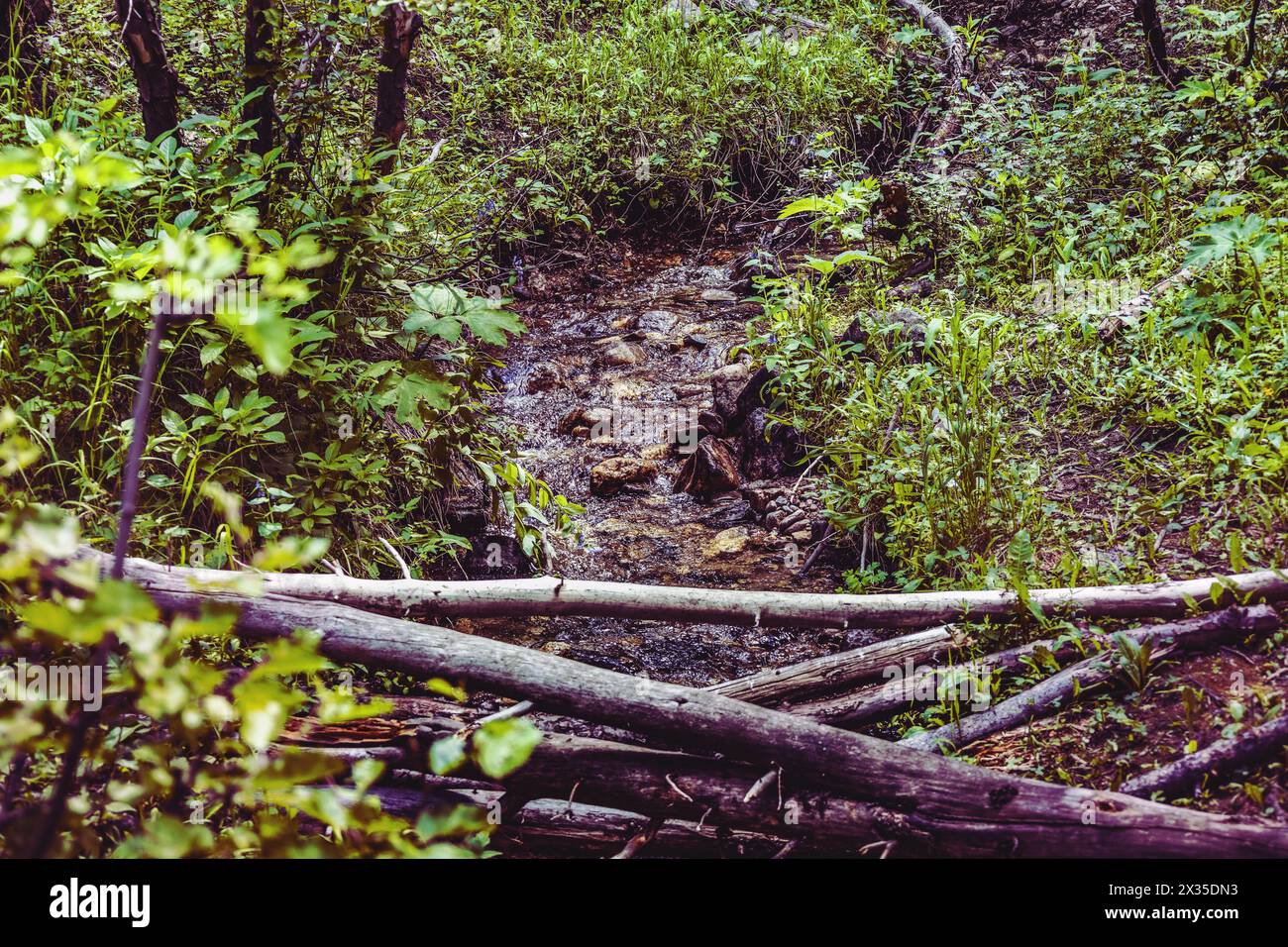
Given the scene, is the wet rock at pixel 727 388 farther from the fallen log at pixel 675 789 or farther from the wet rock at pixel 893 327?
the fallen log at pixel 675 789

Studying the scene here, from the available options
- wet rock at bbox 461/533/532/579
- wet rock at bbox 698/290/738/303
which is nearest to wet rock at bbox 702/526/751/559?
wet rock at bbox 461/533/532/579

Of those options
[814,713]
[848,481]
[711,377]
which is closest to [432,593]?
[814,713]

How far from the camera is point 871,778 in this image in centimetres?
192

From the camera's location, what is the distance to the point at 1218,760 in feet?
6.28

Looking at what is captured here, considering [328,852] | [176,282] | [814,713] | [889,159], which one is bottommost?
[814,713]

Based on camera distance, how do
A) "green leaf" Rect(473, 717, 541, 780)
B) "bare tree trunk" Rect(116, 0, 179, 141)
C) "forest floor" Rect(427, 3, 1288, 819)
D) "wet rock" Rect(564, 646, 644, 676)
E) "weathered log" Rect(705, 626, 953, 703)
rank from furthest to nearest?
"bare tree trunk" Rect(116, 0, 179, 141) < "wet rock" Rect(564, 646, 644, 676) < "weathered log" Rect(705, 626, 953, 703) < "forest floor" Rect(427, 3, 1288, 819) < "green leaf" Rect(473, 717, 541, 780)

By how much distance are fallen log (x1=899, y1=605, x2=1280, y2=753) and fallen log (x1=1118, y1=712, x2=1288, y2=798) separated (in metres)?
0.35

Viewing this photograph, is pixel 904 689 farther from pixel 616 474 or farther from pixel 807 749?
pixel 616 474

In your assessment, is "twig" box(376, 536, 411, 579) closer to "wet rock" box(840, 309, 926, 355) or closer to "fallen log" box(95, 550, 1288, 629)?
"fallen log" box(95, 550, 1288, 629)

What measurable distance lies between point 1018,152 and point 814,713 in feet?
14.6

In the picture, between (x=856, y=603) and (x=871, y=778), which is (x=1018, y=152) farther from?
(x=871, y=778)

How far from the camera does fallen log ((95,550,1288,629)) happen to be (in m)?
2.36

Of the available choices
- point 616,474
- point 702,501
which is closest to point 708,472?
point 702,501

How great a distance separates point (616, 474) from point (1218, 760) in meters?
2.98
